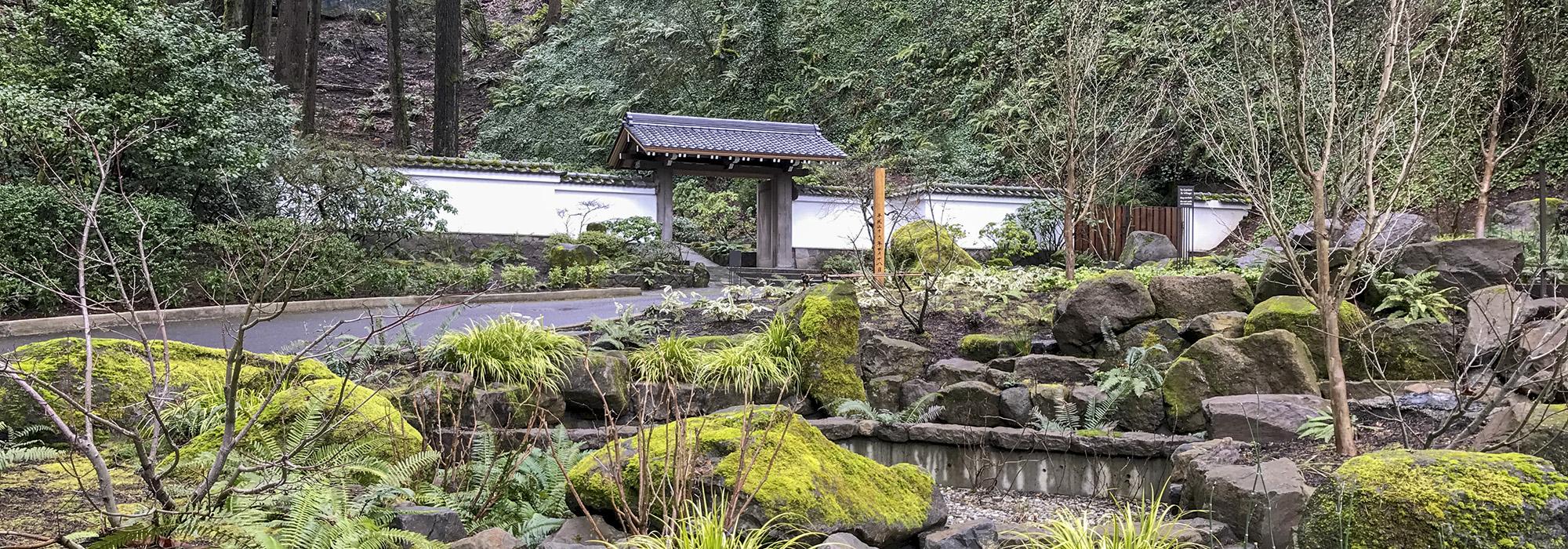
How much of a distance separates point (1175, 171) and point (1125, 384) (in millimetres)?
15694

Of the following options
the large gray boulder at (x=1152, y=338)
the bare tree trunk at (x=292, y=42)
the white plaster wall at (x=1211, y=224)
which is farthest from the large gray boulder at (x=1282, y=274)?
the bare tree trunk at (x=292, y=42)

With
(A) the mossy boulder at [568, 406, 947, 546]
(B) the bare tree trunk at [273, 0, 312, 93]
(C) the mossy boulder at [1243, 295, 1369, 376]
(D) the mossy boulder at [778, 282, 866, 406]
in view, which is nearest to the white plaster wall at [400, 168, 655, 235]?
(B) the bare tree trunk at [273, 0, 312, 93]

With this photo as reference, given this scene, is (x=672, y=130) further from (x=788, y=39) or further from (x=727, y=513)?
(x=727, y=513)

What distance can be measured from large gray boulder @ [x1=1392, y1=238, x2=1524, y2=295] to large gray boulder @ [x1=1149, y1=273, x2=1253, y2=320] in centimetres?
140

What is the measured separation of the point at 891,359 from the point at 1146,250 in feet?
32.3

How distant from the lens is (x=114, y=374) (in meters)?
5.32

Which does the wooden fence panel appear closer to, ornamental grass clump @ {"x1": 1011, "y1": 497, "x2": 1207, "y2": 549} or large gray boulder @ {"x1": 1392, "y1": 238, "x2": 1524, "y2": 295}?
large gray boulder @ {"x1": 1392, "y1": 238, "x2": 1524, "y2": 295}

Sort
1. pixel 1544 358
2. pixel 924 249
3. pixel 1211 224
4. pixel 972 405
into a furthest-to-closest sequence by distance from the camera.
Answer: pixel 1211 224 < pixel 924 249 < pixel 972 405 < pixel 1544 358

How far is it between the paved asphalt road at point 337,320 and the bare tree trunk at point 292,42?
10.7 m

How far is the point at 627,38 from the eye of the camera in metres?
29.2

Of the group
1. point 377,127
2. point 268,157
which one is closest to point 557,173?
point 268,157

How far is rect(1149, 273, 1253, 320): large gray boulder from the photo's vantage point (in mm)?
9352

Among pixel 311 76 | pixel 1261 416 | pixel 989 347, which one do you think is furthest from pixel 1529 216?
pixel 311 76

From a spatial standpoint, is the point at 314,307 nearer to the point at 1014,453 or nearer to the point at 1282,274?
the point at 1014,453
